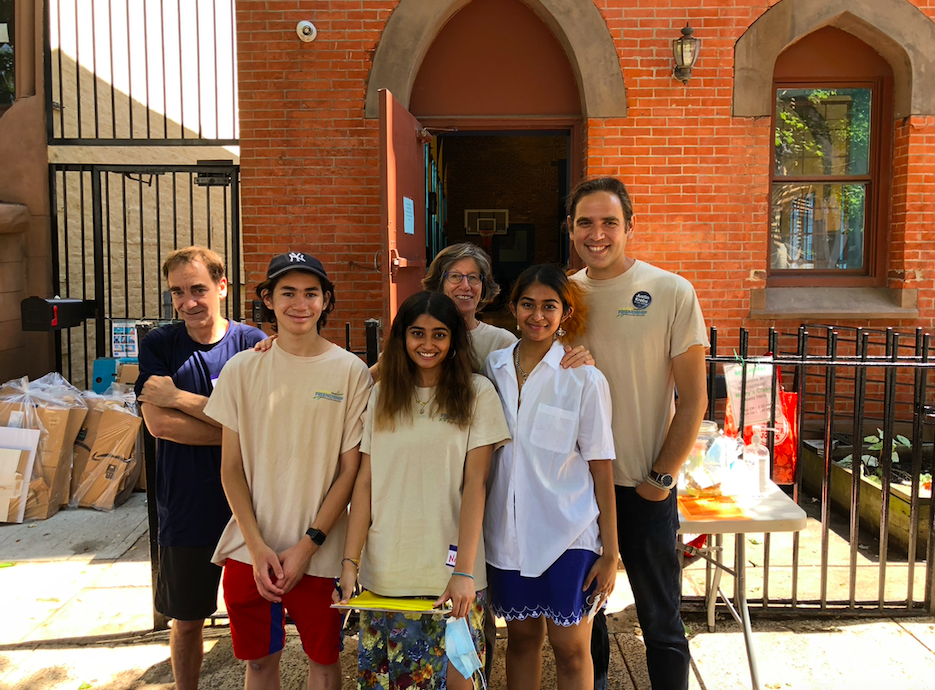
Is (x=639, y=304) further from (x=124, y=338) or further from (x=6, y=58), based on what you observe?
(x=6, y=58)

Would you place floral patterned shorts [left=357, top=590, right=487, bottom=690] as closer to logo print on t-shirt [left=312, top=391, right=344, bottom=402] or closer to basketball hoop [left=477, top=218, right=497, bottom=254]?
logo print on t-shirt [left=312, top=391, right=344, bottom=402]

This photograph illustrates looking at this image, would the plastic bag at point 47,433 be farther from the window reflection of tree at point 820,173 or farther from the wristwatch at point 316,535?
the window reflection of tree at point 820,173

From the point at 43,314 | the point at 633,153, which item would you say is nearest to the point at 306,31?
the point at 633,153

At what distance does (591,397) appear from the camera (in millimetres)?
2373

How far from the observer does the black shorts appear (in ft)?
8.82

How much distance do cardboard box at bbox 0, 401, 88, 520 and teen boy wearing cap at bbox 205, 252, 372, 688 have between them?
3.77 meters

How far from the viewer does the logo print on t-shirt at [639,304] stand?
8.29 ft

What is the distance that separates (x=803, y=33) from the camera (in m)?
6.05

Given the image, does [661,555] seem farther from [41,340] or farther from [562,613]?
[41,340]

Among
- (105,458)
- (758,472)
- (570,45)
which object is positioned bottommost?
(105,458)

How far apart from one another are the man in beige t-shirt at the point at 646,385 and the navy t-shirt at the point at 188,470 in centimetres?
145

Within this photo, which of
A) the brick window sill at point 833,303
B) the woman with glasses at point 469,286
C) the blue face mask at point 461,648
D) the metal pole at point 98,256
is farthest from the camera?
the metal pole at point 98,256

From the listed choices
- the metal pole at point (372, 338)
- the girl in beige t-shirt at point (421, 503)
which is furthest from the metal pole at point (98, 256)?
the girl in beige t-shirt at point (421, 503)

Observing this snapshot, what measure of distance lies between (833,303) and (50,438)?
21.6 feet
